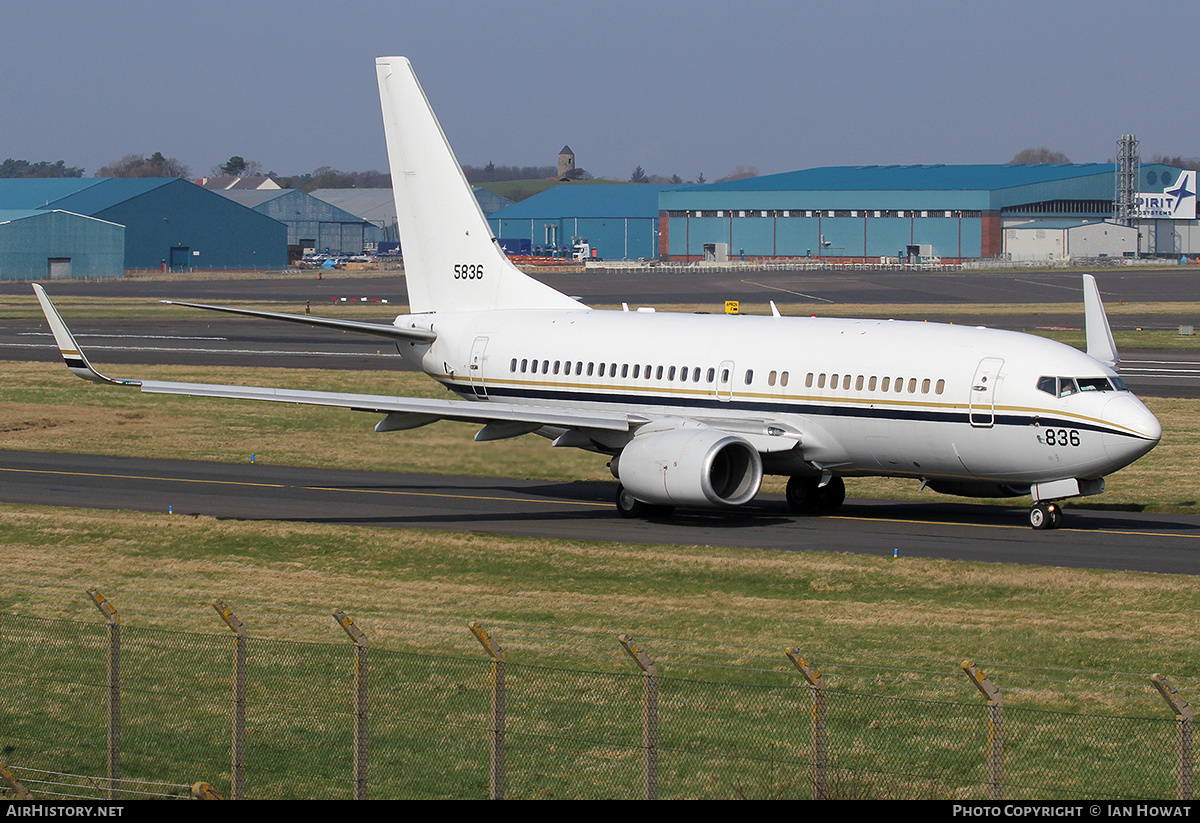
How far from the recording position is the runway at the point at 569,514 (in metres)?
31.1

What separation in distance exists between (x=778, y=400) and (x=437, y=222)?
12.7 meters

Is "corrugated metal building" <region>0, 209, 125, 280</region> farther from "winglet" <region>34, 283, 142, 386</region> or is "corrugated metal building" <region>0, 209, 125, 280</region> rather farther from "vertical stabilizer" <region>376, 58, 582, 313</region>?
"winglet" <region>34, 283, 142, 386</region>

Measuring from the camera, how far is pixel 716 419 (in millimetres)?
35438

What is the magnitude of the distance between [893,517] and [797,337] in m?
4.74

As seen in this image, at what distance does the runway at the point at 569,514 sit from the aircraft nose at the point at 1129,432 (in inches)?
76.6

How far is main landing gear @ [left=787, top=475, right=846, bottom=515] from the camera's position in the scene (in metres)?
36.0

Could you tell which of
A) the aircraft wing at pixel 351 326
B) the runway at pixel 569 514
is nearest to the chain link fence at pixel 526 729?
the runway at pixel 569 514

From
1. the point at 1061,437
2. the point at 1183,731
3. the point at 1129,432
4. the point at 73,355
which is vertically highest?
the point at 73,355

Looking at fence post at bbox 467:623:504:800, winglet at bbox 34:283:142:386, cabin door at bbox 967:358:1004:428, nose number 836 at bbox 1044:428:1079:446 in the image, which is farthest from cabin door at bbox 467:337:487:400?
fence post at bbox 467:623:504:800

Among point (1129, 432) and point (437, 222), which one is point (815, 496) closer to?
point (1129, 432)

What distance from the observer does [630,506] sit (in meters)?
35.3

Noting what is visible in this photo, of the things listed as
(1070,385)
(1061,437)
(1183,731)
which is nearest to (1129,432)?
(1061,437)

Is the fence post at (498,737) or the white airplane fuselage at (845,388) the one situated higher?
the white airplane fuselage at (845,388)

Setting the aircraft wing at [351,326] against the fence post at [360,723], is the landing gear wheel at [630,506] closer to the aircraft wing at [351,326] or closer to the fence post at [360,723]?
the aircraft wing at [351,326]
